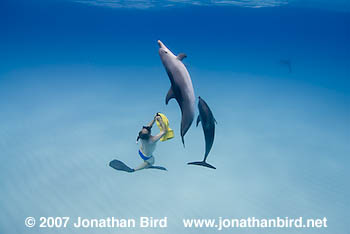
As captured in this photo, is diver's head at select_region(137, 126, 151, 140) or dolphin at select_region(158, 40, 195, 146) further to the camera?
diver's head at select_region(137, 126, 151, 140)

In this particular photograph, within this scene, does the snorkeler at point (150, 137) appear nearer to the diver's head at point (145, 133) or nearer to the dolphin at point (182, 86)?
the diver's head at point (145, 133)

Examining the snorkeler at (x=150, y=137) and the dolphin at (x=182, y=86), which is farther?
the snorkeler at (x=150, y=137)

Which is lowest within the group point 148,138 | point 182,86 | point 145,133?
point 148,138

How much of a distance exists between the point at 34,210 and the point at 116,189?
205cm

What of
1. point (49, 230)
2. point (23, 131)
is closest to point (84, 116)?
point (23, 131)

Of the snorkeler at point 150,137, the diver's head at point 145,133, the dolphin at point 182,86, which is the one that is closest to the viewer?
the dolphin at point 182,86

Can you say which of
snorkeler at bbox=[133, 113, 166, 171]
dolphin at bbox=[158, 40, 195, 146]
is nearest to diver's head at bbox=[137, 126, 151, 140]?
snorkeler at bbox=[133, 113, 166, 171]

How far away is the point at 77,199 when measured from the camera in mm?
6859

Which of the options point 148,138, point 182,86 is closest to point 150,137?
point 148,138

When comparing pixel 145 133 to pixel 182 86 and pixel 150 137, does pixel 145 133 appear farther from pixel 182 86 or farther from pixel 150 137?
pixel 182 86

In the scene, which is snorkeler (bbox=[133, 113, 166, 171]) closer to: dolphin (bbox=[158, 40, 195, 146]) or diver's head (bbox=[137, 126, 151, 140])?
diver's head (bbox=[137, 126, 151, 140])

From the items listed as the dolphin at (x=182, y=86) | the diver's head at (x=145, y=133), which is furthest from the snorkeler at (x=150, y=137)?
the dolphin at (x=182, y=86)

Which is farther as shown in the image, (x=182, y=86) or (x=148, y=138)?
(x=148, y=138)

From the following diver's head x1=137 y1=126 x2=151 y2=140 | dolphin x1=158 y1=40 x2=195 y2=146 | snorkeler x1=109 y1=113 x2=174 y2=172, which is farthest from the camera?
diver's head x1=137 y1=126 x2=151 y2=140
